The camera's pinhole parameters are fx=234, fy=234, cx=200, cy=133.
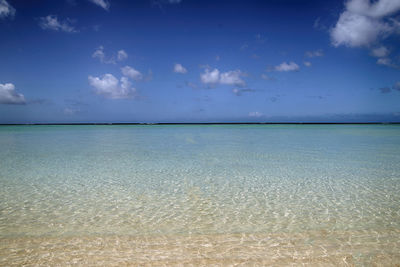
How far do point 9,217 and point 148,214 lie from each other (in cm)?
267

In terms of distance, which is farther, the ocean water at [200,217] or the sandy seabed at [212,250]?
the ocean water at [200,217]

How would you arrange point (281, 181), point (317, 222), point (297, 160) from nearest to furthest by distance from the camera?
point (317, 222)
point (281, 181)
point (297, 160)

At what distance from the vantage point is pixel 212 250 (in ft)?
11.2

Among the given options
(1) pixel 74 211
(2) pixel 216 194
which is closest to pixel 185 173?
(2) pixel 216 194

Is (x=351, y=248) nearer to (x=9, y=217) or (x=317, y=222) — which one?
(x=317, y=222)

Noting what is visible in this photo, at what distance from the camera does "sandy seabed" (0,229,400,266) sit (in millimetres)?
3137

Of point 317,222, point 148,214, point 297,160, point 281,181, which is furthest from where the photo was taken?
point 297,160

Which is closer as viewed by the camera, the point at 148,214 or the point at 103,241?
the point at 103,241

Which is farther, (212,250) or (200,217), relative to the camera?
(200,217)

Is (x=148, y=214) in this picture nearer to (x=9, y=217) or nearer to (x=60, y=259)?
(x=60, y=259)

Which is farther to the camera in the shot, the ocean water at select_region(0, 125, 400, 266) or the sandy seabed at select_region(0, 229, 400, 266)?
the ocean water at select_region(0, 125, 400, 266)

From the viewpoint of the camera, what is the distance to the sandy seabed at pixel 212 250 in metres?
3.14

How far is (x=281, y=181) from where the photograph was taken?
7.28m

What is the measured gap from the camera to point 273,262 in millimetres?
3133
